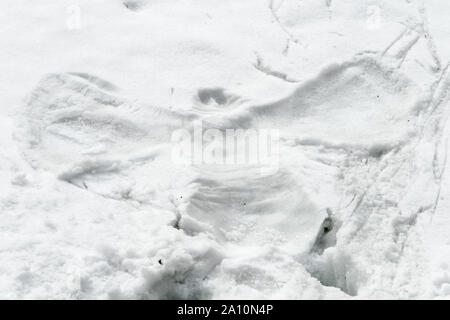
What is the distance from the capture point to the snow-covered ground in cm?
247

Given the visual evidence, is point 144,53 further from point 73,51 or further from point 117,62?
point 73,51

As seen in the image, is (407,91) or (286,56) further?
(286,56)

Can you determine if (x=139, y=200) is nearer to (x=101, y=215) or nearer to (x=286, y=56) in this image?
(x=101, y=215)

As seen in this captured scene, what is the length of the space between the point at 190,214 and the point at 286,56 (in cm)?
152

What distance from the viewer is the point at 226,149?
3.15m

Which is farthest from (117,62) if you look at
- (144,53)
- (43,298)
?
(43,298)

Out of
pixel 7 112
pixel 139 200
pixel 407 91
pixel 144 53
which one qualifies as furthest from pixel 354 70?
pixel 7 112

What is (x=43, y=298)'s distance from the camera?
2.29 metres

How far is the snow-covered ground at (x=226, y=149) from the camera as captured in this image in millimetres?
2473

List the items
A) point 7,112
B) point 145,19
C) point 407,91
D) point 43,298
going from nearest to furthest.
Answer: point 43,298, point 7,112, point 407,91, point 145,19

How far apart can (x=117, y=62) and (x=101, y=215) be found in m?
1.37

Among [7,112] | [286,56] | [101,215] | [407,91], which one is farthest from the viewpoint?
[286,56]
